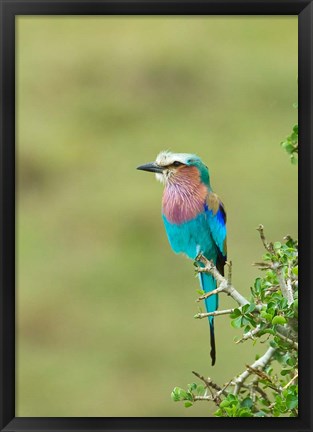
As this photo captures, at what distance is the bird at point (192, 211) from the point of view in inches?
68.2

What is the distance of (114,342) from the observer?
2.92 m

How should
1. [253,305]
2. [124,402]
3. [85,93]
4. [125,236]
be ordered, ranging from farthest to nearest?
[125,236] → [124,402] → [85,93] → [253,305]

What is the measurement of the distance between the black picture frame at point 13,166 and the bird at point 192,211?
20 cm

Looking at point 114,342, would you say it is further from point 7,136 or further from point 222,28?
point 7,136

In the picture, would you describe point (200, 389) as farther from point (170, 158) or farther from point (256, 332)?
point (170, 158)

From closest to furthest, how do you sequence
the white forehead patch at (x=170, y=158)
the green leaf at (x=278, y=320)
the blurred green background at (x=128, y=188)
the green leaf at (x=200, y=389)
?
the green leaf at (x=278, y=320)
the green leaf at (x=200, y=389)
the white forehead patch at (x=170, y=158)
the blurred green background at (x=128, y=188)

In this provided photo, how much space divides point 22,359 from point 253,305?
1.71 m

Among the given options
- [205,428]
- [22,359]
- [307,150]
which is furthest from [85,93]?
[205,428]

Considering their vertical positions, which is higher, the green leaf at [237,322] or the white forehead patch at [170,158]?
the white forehead patch at [170,158]

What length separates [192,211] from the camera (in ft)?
5.85

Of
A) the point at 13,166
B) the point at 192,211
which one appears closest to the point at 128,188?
the point at 192,211

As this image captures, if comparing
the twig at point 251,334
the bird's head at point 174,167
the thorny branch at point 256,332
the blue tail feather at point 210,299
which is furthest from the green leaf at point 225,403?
the bird's head at point 174,167

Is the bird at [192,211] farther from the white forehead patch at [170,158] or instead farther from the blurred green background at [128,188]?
the blurred green background at [128,188]

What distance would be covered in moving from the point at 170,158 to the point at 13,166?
1.03 feet
